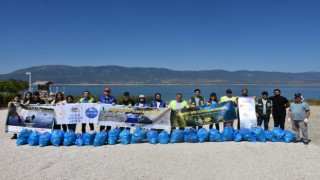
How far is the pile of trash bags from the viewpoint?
9.17 metres

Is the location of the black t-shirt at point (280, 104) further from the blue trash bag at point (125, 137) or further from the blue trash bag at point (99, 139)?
the blue trash bag at point (99, 139)

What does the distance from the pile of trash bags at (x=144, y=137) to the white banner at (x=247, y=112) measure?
1.64ft

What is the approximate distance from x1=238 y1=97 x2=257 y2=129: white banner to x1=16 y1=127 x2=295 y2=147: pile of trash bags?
499 mm

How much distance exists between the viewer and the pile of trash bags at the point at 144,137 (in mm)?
9172

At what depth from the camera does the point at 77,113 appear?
10156 millimetres

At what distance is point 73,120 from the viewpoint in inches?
399

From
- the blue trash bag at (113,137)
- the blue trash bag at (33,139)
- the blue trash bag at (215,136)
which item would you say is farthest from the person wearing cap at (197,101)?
the blue trash bag at (33,139)

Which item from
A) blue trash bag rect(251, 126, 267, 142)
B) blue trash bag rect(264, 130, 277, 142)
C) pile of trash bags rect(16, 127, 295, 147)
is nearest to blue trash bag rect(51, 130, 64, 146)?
pile of trash bags rect(16, 127, 295, 147)

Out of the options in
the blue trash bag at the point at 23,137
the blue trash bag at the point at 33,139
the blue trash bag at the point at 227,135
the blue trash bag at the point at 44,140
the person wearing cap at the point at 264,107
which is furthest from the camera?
the person wearing cap at the point at 264,107

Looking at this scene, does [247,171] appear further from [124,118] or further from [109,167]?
[124,118]

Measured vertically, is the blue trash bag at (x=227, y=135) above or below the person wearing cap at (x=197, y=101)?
below

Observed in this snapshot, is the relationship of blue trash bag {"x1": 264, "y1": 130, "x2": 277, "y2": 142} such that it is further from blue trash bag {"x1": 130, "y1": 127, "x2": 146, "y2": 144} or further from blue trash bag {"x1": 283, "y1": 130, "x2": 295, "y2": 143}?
blue trash bag {"x1": 130, "y1": 127, "x2": 146, "y2": 144}

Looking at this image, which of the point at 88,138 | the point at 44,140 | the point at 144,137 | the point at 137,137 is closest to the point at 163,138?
the point at 144,137

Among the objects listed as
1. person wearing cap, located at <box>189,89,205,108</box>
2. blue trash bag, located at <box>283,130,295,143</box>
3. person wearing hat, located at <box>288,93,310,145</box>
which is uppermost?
person wearing cap, located at <box>189,89,205,108</box>
